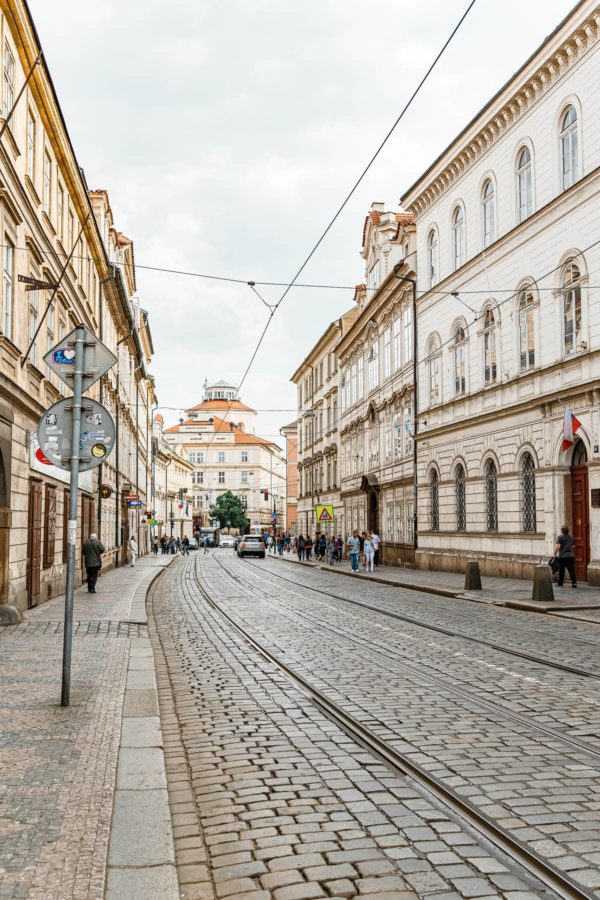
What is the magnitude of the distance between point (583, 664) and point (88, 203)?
66.4 feet

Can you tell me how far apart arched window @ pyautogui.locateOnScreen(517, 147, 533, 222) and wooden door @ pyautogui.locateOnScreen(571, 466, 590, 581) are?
8042 mm

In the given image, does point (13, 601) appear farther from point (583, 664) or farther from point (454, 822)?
point (454, 822)

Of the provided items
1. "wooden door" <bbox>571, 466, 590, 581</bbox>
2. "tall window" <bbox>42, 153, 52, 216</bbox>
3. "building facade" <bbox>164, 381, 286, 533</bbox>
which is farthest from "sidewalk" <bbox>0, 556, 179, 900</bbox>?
"building facade" <bbox>164, 381, 286, 533</bbox>

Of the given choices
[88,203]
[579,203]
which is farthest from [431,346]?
[88,203]

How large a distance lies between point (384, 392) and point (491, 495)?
49.8 ft

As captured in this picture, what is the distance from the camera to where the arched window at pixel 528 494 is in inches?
1048

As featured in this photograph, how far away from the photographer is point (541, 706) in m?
8.31

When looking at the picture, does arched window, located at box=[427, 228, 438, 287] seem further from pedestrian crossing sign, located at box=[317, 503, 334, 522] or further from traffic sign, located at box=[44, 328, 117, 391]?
traffic sign, located at box=[44, 328, 117, 391]

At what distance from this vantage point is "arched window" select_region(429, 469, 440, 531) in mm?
35219

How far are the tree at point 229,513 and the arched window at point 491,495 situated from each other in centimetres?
9470

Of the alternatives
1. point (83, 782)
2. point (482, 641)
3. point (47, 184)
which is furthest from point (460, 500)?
point (83, 782)

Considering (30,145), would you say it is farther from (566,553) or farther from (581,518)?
(581,518)

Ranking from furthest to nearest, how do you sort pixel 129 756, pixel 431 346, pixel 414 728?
1. pixel 431 346
2. pixel 414 728
3. pixel 129 756

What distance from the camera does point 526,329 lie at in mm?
27109
